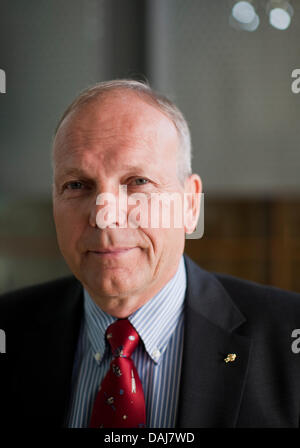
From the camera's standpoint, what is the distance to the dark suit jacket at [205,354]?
0.65 m

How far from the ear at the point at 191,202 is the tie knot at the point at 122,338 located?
0.65 ft

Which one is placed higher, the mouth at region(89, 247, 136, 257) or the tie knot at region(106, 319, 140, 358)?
the mouth at region(89, 247, 136, 257)

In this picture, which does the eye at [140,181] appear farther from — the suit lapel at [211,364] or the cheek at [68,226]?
the suit lapel at [211,364]

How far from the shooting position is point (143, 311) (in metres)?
0.74

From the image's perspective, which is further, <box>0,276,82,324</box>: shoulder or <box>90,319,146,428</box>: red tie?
<box>0,276,82,324</box>: shoulder

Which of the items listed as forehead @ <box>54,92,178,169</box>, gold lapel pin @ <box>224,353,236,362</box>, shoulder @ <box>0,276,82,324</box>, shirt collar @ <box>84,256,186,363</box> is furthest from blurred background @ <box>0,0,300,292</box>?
gold lapel pin @ <box>224,353,236,362</box>

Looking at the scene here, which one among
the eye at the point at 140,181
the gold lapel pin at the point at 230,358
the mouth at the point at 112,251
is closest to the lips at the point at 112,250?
the mouth at the point at 112,251

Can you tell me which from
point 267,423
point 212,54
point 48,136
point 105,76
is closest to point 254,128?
point 212,54

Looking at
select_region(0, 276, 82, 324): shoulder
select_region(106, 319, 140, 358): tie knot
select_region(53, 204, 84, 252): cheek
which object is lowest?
select_region(106, 319, 140, 358): tie knot

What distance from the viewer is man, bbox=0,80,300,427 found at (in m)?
0.65

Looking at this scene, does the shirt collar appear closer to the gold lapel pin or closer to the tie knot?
the tie knot

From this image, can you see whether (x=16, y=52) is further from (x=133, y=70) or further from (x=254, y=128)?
(x=254, y=128)

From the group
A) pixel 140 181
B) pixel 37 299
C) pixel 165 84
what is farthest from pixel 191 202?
pixel 165 84

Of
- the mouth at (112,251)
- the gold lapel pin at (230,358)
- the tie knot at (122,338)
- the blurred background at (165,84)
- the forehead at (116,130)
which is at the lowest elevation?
the gold lapel pin at (230,358)
